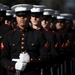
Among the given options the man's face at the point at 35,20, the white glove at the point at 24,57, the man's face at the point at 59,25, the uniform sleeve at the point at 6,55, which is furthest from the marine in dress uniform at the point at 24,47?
the man's face at the point at 59,25

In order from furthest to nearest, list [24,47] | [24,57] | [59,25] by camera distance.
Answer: [59,25] < [24,47] < [24,57]

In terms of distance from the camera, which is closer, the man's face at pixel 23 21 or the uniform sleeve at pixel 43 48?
the man's face at pixel 23 21

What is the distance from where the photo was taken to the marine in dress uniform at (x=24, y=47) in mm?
7891

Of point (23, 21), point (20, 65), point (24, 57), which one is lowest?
point (20, 65)

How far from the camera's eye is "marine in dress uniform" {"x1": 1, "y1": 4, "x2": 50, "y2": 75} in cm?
789

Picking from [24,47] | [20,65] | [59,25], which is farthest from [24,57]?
[59,25]

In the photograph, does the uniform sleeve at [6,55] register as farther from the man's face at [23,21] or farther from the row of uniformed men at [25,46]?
the man's face at [23,21]

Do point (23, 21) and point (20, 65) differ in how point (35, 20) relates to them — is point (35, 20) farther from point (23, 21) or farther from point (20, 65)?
point (20, 65)

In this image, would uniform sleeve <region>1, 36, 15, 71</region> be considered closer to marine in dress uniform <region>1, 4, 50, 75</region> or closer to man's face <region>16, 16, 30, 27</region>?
marine in dress uniform <region>1, 4, 50, 75</region>

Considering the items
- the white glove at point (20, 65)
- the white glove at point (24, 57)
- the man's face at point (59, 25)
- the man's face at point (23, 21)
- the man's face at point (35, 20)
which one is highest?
the man's face at point (23, 21)

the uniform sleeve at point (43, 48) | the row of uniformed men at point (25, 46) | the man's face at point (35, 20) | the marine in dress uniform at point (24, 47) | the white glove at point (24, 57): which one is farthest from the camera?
the man's face at point (35, 20)

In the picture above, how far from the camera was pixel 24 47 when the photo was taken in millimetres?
7965

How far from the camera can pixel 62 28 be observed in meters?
12.1

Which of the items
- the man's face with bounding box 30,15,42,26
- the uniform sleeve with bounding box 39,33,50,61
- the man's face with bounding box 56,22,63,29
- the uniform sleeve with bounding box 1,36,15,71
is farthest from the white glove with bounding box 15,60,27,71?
the man's face with bounding box 56,22,63,29
